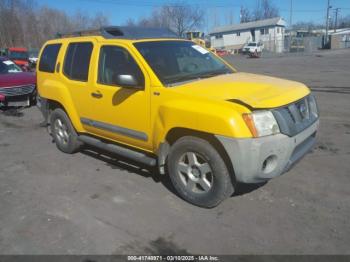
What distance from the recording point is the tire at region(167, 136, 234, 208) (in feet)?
13.1

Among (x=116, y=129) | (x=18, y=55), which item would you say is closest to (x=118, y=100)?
(x=116, y=129)

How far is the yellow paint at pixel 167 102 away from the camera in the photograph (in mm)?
3814

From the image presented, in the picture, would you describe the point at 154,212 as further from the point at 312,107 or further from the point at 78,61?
the point at 78,61

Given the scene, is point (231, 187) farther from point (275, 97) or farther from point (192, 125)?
point (275, 97)

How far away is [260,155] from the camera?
12.2ft

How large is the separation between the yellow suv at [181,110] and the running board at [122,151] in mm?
16

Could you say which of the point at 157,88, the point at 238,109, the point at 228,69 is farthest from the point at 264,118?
the point at 228,69

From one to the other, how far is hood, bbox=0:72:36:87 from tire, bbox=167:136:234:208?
818 centimetres

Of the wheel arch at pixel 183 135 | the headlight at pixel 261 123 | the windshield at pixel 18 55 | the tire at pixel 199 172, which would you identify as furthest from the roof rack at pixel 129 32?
the windshield at pixel 18 55

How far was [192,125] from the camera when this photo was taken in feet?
13.2

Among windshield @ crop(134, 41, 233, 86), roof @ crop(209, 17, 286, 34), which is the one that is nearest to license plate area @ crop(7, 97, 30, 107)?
windshield @ crop(134, 41, 233, 86)

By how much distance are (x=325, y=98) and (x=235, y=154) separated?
7900 millimetres

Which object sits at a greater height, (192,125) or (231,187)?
(192,125)

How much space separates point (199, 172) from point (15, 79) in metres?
8.71
